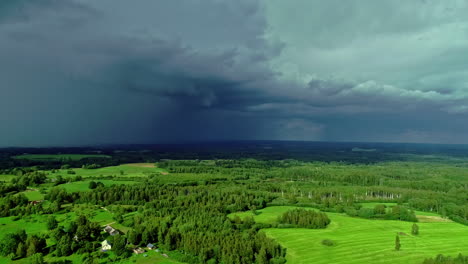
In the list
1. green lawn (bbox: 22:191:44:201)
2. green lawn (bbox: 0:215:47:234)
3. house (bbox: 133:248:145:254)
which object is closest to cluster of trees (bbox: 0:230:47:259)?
green lawn (bbox: 0:215:47:234)

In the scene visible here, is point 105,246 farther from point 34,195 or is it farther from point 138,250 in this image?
point 34,195

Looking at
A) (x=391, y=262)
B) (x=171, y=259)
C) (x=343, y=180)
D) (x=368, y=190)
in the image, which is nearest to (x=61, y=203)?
(x=171, y=259)

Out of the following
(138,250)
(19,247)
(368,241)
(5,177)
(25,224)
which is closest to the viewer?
(19,247)

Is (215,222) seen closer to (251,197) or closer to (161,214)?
(161,214)

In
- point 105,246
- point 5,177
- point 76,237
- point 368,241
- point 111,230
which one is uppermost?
point 5,177

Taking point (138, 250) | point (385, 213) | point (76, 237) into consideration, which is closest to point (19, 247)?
point (76, 237)

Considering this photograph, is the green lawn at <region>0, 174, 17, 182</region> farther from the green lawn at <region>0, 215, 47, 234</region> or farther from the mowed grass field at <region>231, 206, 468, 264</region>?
the mowed grass field at <region>231, 206, 468, 264</region>

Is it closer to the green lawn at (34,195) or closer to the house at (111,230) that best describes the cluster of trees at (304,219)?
A: the house at (111,230)
